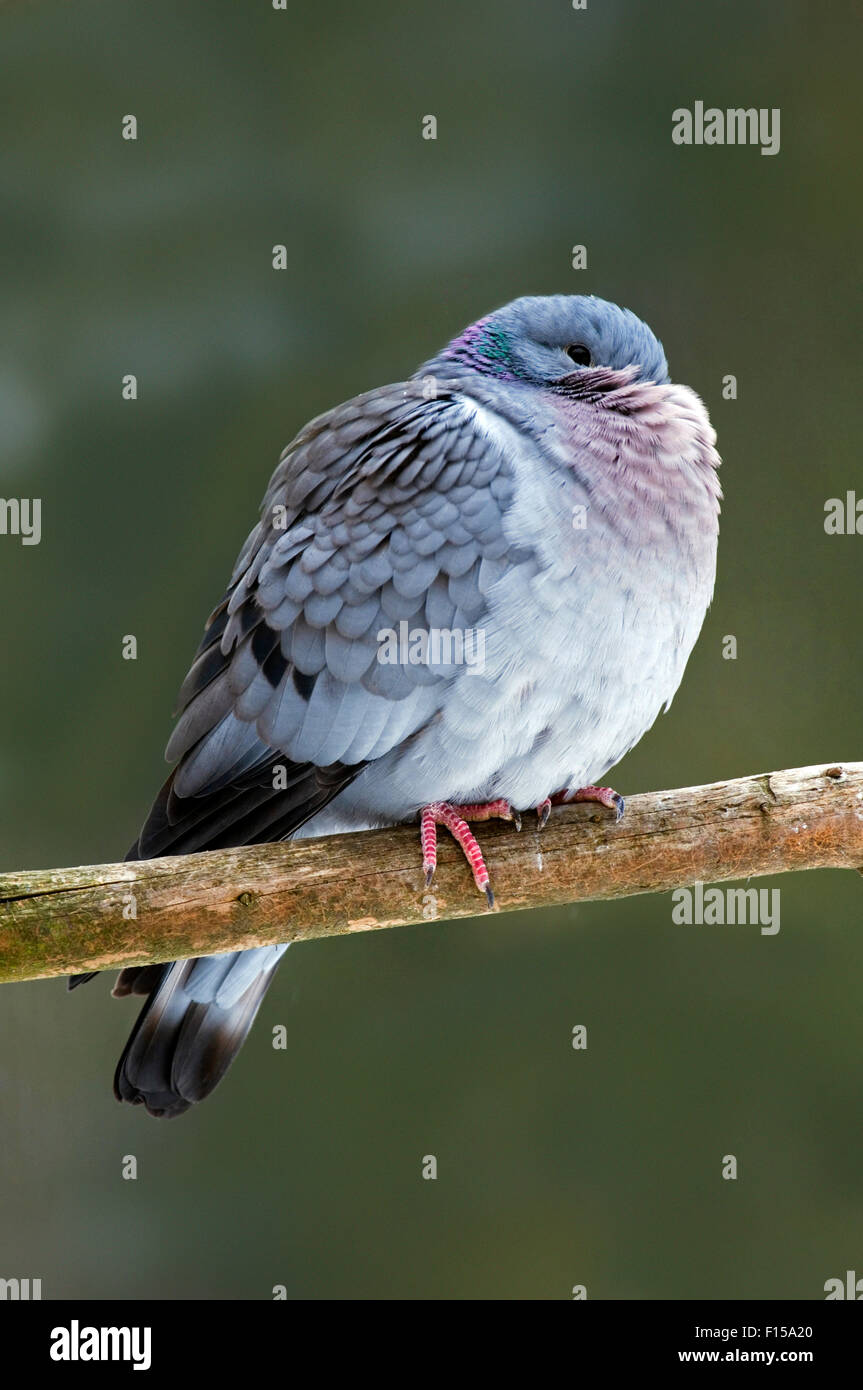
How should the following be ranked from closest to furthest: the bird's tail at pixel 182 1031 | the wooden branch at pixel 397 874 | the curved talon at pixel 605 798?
the wooden branch at pixel 397 874 < the curved talon at pixel 605 798 < the bird's tail at pixel 182 1031

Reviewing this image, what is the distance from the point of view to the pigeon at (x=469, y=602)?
202 centimetres

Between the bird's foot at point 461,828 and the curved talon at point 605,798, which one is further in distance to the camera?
the curved talon at point 605,798

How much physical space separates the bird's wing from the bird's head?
0.39 ft

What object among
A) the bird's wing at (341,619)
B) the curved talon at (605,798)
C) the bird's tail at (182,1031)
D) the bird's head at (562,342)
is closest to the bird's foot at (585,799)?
the curved talon at (605,798)

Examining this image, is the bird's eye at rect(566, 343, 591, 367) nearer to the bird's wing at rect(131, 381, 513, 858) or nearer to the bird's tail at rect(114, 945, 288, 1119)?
the bird's wing at rect(131, 381, 513, 858)

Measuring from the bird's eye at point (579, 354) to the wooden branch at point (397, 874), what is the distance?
686 millimetres

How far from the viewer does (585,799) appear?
2.22 m

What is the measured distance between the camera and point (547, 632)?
2.00m

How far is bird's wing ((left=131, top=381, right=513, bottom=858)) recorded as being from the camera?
2043 millimetres

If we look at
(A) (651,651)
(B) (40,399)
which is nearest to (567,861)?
(A) (651,651)

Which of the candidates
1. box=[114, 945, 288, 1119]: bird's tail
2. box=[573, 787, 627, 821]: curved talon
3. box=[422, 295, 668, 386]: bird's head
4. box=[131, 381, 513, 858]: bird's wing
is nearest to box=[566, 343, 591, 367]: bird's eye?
box=[422, 295, 668, 386]: bird's head

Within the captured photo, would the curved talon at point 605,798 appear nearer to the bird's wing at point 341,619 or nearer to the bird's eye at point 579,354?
the bird's wing at point 341,619

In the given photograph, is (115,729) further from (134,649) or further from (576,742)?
(576,742)

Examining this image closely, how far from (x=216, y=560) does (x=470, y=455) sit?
1.65 metres
